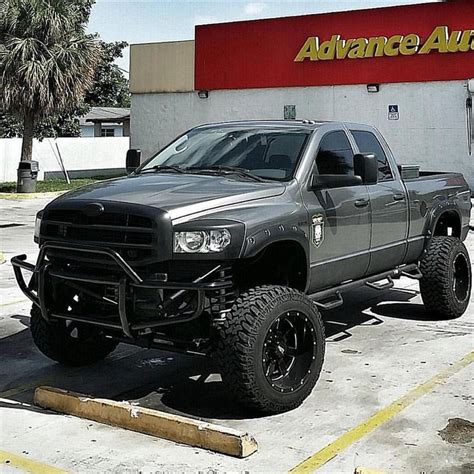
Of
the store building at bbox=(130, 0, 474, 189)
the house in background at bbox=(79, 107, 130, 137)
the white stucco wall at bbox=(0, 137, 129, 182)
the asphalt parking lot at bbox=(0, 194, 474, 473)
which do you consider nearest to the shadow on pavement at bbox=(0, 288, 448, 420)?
the asphalt parking lot at bbox=(0, 194, 474, 473)

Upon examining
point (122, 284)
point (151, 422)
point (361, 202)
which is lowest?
point (151, 422)

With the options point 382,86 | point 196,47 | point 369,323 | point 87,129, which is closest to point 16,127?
point 87,129

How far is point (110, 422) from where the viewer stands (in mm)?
5316

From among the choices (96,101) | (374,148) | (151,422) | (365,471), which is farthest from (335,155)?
(96,101)

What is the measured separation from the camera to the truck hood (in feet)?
17.7

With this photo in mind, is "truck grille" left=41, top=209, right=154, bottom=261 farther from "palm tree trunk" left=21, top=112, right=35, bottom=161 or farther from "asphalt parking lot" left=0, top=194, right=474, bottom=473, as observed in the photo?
"palm tree trunk" left=21, top=112, right=35, bottom=161

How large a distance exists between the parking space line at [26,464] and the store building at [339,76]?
21507 millimetres

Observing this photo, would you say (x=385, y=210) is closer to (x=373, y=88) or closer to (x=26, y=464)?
(x=26, y=464)

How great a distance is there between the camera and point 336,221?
6.49 metres

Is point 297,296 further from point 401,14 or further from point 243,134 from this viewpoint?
point 401,14

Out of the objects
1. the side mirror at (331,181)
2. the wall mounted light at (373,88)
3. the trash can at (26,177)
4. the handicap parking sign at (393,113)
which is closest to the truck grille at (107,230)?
the side mirror at (331,181)

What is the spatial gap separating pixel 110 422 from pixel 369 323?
11.9 ft

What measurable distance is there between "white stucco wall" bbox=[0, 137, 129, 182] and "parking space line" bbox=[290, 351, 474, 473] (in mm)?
27333

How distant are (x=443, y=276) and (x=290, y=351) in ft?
9.57
